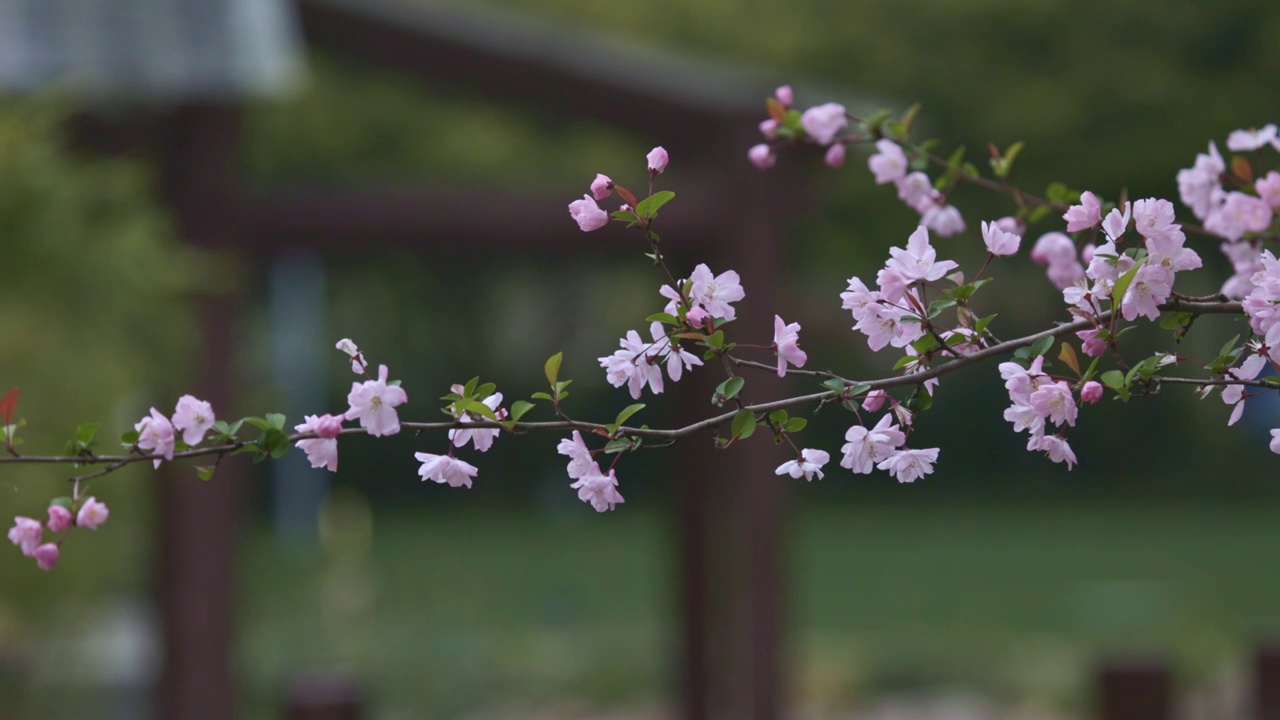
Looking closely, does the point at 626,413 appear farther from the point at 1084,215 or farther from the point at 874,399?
the point at 1084,215

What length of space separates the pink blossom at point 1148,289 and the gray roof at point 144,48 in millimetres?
2956

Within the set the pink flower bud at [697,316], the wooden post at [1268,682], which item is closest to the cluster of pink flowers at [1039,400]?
the pink flower bud at [697,316]

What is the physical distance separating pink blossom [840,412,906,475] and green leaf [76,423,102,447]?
0.52 metres

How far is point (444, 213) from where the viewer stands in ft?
13.4

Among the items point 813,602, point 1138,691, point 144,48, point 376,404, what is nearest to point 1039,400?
point 376,404

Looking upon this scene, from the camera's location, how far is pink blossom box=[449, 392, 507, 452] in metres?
1.01

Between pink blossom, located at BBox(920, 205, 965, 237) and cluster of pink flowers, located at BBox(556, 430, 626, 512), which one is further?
pink blossom, located at BBox(920, 205, 965, 237)

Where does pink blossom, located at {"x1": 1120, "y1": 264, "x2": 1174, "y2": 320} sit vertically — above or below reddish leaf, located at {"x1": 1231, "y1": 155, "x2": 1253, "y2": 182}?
below

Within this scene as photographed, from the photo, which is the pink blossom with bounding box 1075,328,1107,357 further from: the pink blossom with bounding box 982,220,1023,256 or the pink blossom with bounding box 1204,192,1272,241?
the pink blossom with bounding box 1204,192,1272,241

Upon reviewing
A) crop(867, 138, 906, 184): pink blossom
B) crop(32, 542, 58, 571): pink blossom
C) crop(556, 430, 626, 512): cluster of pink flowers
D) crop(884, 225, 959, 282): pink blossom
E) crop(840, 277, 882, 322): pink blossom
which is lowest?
crop(32, 542, 58, 571): pink blossom

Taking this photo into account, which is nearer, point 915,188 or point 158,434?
point 158,434

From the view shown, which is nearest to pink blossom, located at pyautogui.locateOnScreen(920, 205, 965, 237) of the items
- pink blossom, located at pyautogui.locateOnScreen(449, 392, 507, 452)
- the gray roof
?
pink blossom, located at pyautogui.locateOnScreen(449, 392, 507, 452)

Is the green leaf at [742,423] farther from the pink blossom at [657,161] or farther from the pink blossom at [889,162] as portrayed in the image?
the pink blossom at [889,162]

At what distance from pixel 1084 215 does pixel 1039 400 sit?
163 mm
